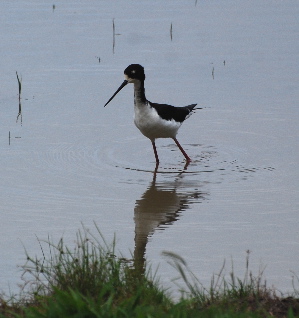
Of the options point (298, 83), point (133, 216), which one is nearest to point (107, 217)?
point (133, 216)

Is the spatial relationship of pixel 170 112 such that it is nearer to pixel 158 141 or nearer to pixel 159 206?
pixel 158 141

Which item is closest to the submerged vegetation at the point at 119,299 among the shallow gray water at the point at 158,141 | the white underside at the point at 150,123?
the shallow gray water at the point at 158,141

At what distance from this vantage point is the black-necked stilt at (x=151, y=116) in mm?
9562

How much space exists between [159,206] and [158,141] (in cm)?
289

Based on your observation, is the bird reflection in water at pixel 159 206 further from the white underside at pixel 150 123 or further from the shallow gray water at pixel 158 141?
the white underside at pixel 150 123

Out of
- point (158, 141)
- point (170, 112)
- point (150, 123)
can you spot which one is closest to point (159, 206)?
point (150, 123)

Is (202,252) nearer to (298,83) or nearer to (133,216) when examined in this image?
(133,216)

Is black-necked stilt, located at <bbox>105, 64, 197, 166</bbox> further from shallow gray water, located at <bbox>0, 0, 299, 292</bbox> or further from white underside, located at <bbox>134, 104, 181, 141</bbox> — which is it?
shallow gray water, located at <bbox>0, 0, 299, 292</bbox>

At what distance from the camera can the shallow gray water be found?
7.19 metres

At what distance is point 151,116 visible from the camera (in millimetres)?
9562

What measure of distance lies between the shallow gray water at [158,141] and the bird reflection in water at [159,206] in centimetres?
2

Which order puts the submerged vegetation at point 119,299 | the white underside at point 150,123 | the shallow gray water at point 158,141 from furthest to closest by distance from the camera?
the white underside at point 150,123, the shallow gray water at point 158,141, the submerged vegetation at point 119,299

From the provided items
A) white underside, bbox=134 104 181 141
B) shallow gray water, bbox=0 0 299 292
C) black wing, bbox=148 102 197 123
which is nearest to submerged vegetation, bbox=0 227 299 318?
shallow gray water, bbox=0 0 299 292

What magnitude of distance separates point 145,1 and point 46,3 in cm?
206
